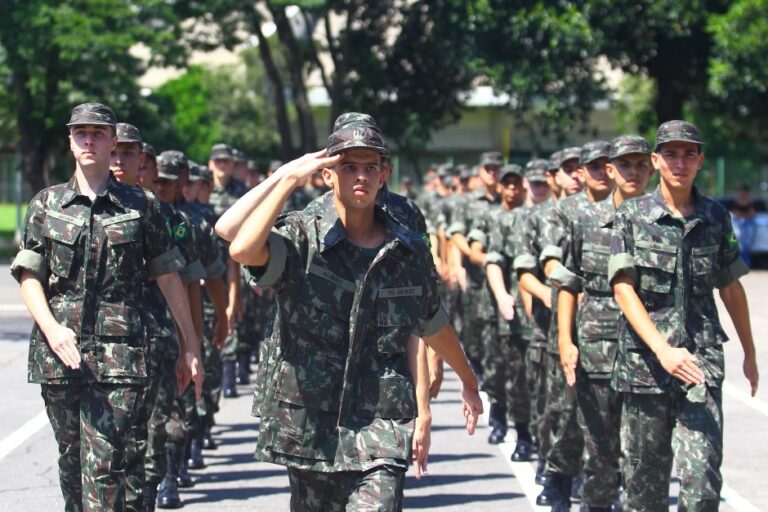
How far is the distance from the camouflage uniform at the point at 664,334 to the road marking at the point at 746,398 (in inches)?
234

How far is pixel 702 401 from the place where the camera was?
22.2 ft

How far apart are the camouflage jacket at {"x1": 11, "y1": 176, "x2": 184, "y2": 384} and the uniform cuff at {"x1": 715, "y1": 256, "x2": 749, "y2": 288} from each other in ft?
8.96

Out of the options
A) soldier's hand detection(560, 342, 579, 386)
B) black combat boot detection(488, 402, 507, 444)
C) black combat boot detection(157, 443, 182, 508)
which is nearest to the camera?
soldier's hand detection(560, 342, 579, 386)

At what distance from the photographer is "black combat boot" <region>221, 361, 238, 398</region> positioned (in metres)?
13.8

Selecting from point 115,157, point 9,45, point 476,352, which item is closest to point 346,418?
point 115,157

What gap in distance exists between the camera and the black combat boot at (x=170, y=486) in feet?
29.3

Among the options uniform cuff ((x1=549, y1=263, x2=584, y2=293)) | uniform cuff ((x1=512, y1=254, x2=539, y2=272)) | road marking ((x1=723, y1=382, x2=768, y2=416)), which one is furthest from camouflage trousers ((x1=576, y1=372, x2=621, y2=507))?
road marking ((x1=723, y1=382, x2=768, y2=416))

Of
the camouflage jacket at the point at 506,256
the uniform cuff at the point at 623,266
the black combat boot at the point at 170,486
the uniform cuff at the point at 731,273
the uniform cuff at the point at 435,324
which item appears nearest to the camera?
the uniform cuff at the point at 435,324

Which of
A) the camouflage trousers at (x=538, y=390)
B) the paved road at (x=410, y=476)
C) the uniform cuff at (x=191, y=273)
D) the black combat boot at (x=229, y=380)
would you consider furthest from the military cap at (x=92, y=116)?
the black combat boot at (x=229, y=380)

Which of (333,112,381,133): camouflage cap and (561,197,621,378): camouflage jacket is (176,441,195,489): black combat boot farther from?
(333,112,381,133): camouflage cap

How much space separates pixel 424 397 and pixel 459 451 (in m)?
5.36

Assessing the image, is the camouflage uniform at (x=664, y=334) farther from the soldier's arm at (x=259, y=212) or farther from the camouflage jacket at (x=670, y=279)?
the soldier's arm at (x=259, y=212)

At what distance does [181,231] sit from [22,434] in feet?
12.2

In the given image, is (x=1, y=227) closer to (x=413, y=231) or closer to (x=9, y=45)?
(x=9, y=45)
